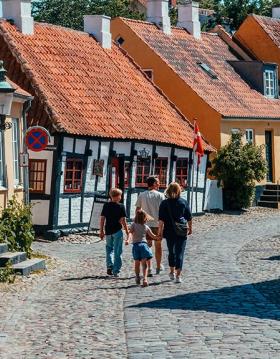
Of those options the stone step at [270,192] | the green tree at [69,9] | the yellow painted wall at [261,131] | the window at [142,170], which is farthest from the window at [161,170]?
the green tree at [69,9]

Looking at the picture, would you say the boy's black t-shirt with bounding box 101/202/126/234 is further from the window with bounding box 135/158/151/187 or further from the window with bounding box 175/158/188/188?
the window with bounding box 175/158/188/188

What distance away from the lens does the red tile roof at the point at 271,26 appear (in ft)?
144

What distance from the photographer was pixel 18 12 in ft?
95.6

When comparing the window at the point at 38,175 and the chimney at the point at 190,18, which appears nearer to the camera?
the window at the point at 38,175

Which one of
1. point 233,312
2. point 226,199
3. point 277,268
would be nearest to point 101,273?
point 277,268

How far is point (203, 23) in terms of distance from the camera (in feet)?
203

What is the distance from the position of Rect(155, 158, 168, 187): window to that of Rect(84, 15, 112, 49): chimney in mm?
4293

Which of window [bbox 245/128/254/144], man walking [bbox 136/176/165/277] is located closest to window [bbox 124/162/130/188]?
window [bbox 245/128/254/144]

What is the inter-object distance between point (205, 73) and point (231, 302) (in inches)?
1012

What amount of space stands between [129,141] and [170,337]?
61.1 ft

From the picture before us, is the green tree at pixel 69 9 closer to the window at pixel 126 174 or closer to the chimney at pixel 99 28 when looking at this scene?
the chimney at pixel 99 28

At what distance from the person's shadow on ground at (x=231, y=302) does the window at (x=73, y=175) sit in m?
12.0

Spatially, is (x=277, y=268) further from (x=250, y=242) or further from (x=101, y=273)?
(x=250, y=242)

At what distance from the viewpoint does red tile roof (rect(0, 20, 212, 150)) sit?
27.6 meters
